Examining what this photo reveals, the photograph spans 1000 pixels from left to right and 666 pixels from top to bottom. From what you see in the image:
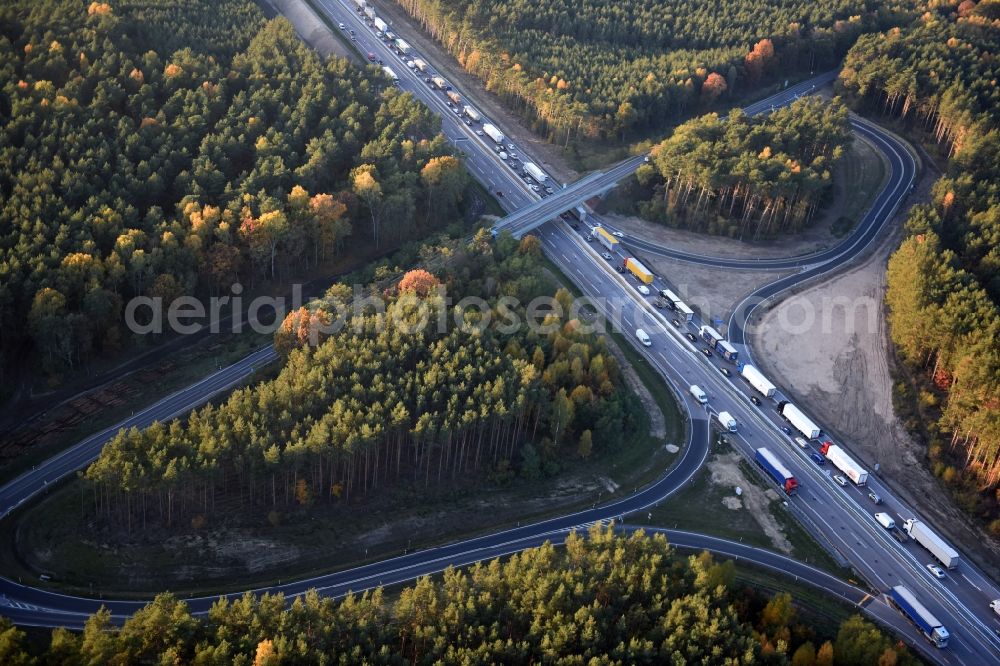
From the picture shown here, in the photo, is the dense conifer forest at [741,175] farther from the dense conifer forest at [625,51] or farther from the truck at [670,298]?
the truck at [670,298]

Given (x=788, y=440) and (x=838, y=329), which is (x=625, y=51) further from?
(x=788, y=440)

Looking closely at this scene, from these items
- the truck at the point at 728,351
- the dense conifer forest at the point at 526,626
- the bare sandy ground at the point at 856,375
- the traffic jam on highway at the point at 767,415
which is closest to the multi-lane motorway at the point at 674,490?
the traffic jam on highway at the point at 767,415

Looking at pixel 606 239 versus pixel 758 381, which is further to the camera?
pixel 606 239

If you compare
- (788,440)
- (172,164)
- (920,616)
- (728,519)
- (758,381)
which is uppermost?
(172,164)

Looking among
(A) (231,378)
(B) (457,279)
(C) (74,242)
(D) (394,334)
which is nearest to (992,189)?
(B) (457,279)

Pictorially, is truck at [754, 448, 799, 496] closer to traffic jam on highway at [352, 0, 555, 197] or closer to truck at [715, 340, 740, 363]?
truck at [715, 340, 740, 363]

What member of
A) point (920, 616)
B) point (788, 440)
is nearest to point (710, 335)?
point (788, 440)
